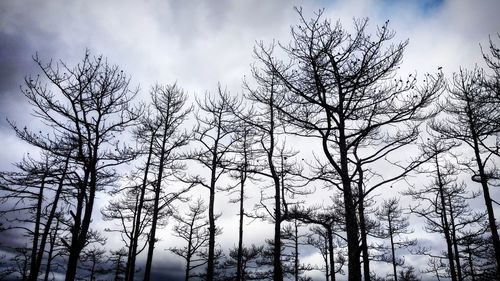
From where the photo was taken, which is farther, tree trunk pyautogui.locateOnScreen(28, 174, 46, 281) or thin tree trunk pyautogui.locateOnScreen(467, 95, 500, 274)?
tree trunk pyautogui.locateOnScreen(28, 174, 46, 281)

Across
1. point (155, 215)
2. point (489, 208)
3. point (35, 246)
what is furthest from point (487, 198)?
point (35, 246)

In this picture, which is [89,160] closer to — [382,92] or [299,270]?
[382,92]

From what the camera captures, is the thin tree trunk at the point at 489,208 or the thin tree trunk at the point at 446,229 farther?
the thin tree trunk at the point at 446,229

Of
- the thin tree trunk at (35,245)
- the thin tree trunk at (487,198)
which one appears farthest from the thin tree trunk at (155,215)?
the thin tree trunk at (487,198)

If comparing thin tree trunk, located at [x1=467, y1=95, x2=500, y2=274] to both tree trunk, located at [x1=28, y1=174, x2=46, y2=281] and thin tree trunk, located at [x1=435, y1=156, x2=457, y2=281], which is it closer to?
thin tree trunk, located at [x1=435, y1=156, x2=457, y2=281]

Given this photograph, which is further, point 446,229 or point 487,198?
point 446,229

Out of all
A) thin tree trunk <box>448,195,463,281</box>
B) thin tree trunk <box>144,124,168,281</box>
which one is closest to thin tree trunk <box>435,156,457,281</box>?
thin tree trunk <box>448,195,463,281</box>

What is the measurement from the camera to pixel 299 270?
74.5ft

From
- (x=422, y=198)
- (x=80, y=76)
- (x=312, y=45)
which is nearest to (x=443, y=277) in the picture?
(x=422, y=198)

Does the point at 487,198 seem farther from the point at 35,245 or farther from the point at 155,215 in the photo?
the point at 35,245

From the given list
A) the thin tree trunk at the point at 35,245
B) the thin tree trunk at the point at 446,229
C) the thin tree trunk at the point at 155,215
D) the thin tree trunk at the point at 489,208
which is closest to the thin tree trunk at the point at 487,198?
the thin tree trunk at the point at 489,208

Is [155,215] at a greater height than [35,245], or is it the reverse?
[155,215]

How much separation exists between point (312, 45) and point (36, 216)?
54.9 feet

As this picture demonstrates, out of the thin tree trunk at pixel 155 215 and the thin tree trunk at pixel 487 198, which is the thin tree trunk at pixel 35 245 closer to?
the thin tree trunk at pixel 155 215
